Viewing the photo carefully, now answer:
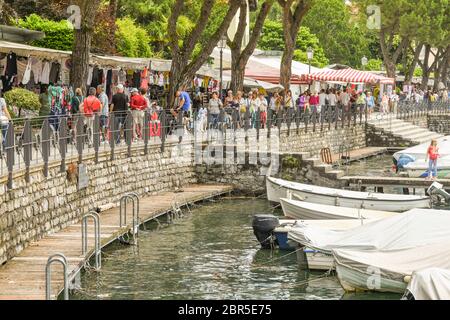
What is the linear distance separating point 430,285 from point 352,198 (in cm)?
1490

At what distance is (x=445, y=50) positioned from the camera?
86500 mm

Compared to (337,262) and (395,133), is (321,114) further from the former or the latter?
(337,262)

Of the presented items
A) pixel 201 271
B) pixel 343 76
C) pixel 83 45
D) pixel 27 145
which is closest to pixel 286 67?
pixel 343 76

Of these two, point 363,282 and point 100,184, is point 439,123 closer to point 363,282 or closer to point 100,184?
point 100,184

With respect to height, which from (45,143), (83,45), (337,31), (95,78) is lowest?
(45,143)

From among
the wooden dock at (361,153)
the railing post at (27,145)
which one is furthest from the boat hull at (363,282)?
the wooden dock at (361,153)

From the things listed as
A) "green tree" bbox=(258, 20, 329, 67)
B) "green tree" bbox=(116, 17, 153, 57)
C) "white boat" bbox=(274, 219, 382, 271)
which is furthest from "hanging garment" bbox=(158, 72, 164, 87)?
"green tree" bbox=(258, 20, 329, 67)

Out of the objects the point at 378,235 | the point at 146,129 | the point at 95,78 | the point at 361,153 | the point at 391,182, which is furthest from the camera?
the point at 361,153

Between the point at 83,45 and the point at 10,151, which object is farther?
the point at 83,45

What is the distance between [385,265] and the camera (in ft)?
73.0
